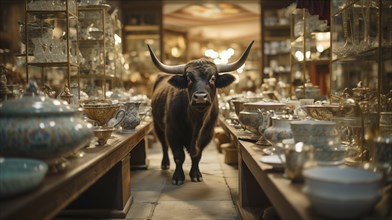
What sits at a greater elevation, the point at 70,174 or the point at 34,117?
the point at 34,117

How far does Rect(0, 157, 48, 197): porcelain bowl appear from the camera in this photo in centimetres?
143

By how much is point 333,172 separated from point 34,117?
1.21 m

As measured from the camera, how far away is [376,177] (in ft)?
4.81

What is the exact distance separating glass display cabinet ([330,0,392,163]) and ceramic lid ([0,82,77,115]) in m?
1.60

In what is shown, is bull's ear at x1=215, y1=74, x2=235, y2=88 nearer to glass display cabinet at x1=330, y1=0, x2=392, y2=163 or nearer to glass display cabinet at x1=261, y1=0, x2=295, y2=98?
glass display cabinet at x1=330, y1=0, x2=392, y2=163

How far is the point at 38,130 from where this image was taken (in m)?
1.75

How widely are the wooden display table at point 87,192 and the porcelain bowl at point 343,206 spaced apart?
0.93m

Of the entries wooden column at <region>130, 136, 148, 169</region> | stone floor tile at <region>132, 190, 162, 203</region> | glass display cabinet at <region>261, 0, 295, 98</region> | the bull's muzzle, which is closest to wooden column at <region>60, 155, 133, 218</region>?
stone floor tile at <region>132, 190, 162, 203</region>

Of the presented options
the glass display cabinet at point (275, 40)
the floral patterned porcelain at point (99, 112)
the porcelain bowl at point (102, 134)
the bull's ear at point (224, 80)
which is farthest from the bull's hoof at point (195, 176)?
the glass display cabinet at point (275, 40)

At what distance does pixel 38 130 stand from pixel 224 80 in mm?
2613

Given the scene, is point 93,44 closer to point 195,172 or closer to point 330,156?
point 195,172

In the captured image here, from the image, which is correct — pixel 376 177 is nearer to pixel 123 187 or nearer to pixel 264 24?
pixel 123 187

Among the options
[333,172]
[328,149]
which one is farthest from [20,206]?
[328,149]

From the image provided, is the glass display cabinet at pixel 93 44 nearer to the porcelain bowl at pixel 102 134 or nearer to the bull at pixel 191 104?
the bull at pixel 191 104
